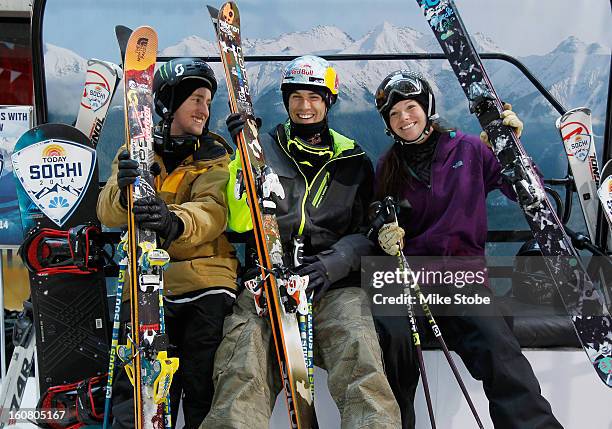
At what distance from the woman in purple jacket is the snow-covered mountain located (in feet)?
3.01

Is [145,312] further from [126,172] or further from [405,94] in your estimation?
[405,94]

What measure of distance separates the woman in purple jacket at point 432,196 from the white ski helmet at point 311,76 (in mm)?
245

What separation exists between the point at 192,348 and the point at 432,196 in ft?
3.97

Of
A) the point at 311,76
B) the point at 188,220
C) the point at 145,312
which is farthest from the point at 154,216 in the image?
the point at 311,76

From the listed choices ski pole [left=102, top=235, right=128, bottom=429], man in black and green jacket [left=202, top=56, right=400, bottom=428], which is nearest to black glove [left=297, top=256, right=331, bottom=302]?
man in black and green jacket [left=202, top=56, right=400, bottom=428]

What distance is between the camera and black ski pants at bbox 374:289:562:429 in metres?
2.27

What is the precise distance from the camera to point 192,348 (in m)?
2.40

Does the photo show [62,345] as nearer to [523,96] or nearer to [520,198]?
[520,198]

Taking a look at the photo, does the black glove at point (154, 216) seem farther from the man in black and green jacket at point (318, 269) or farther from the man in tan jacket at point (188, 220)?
the man in black and green jacket at point (318, 269)

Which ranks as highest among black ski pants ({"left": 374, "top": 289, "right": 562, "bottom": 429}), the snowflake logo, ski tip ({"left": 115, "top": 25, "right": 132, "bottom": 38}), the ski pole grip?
ski tip ({"left": 115, "top": 25, "right": 132, "bottom": 38})

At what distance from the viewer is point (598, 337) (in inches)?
99.5

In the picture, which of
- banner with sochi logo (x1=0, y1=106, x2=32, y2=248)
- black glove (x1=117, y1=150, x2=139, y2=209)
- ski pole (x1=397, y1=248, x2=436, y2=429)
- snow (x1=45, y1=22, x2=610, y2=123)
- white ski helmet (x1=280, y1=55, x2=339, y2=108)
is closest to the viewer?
black glove (x1=117, y1=150, x2=139, y2=209)

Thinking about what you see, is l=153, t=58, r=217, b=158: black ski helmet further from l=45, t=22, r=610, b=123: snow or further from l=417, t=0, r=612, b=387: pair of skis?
l=417, t=0, r=612, b=387: pair of skis

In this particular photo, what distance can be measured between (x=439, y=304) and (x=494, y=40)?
178cm
